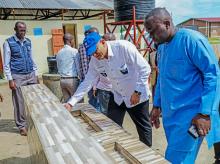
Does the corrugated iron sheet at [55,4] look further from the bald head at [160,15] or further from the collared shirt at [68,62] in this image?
the bald head at [160,15]

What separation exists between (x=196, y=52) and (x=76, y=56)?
10.6 ft

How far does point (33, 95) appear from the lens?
126 inches

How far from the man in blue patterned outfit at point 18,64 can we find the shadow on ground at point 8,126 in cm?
29

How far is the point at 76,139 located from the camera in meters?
1.76

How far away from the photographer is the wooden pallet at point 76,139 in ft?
5.05

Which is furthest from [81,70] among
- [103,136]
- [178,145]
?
[178,145]

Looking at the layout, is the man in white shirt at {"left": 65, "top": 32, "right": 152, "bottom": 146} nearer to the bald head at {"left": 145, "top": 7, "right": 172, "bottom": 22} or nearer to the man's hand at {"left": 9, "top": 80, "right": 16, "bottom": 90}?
the bald head at {"left": 145, "top": 7, "right": 172, "bottom": 22}

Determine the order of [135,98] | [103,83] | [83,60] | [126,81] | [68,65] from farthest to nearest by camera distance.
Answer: [68,65] < [83,60] < [103,83] < [126,81] < [135,98]

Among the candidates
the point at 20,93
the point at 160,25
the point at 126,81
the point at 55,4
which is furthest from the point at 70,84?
the point at 55,4

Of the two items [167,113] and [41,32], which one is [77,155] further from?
[41,32]

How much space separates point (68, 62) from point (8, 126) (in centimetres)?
172

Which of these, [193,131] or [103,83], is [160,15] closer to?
[193,131]

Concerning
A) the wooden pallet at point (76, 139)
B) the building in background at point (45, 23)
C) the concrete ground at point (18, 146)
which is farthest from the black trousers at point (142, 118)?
the building in background at point (45, 23)

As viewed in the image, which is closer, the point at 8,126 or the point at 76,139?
the point at 76,139
